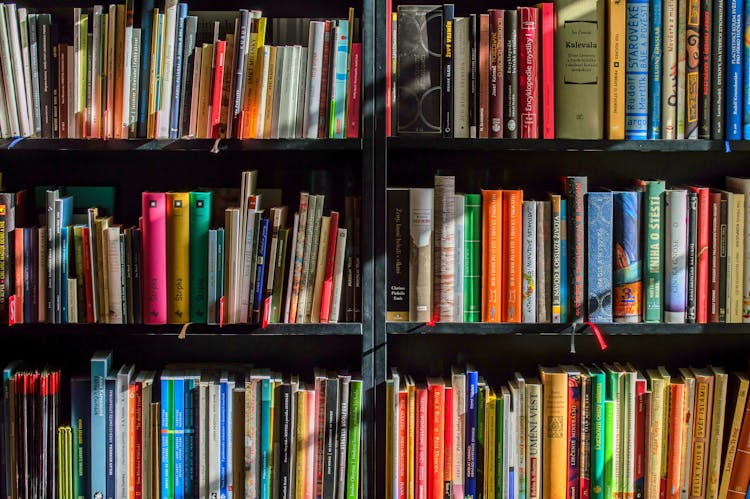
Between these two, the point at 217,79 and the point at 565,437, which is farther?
the point at 565,437

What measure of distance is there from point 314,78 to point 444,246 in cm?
46

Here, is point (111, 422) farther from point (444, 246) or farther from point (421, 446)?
point (444, 246)

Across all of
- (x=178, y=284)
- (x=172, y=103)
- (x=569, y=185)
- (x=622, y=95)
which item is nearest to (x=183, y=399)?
(x=178, y=284)

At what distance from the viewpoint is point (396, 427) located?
219 centimetres

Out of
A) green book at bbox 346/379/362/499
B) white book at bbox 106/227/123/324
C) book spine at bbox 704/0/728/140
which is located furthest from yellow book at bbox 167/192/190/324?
book spine at bbox 704/0/728/140

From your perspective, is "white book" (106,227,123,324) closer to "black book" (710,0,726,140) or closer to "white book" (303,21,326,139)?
"white book" (303,21,326,139)

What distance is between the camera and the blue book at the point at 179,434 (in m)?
2.19

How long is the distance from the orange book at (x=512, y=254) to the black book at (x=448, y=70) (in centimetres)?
20

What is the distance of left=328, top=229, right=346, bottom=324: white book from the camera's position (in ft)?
7.02

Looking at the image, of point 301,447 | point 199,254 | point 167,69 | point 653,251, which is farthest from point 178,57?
point 653,251

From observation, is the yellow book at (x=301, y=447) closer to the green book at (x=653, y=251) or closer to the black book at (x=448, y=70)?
the black book at (x=448, y=70)

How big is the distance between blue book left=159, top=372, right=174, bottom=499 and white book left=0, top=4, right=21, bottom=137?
641 mm

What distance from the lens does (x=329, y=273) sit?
2143mm

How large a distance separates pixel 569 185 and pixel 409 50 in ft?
1.50
